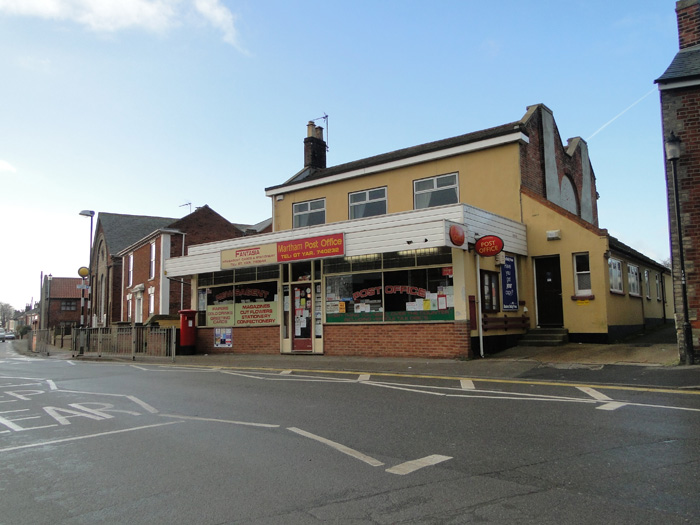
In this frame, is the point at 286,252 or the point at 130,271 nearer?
the point at 286,252

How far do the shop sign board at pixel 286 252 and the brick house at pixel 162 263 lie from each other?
33.0 ft

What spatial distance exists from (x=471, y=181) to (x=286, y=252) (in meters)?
6.50

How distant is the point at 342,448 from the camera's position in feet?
19.5

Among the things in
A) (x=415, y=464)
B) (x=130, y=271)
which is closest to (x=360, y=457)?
(x=415, y=464)

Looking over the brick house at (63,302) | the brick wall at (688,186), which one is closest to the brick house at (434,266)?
the brick wall at (688,186)

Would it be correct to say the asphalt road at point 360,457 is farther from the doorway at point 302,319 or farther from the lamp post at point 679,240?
the doorway at point 302,319

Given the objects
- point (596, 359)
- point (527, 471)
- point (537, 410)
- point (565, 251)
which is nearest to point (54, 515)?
point (527, 471)

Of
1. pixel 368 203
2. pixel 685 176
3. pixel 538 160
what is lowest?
pixel 685 176

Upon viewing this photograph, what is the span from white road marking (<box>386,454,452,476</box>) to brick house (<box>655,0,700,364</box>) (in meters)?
8.72

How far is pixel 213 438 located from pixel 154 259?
2739 centimetres

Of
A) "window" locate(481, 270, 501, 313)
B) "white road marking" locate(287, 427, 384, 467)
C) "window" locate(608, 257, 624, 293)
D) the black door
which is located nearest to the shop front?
"window" locate(481, 270, 501, 313)

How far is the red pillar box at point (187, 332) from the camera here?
836 inches

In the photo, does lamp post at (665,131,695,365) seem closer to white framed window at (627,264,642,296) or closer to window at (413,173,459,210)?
window at (413,173,459,210)

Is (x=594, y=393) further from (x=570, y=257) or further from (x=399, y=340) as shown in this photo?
(x=570, y=257)
